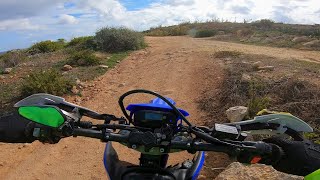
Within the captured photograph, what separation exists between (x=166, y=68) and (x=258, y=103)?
18.1ft

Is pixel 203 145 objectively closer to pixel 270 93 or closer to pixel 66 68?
pixel 270 93

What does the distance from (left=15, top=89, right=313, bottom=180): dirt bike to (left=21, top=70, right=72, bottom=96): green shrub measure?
244 inches

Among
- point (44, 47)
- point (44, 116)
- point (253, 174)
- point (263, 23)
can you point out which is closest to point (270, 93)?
point (253, 174)

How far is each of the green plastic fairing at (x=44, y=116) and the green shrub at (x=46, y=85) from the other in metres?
6.52

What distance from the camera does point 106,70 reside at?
1173 centimetres

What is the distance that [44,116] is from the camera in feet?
6.34

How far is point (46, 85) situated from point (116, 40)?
25.5 ft

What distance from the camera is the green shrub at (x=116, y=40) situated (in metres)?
15.7

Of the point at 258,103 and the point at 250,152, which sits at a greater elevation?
the point at 250,152

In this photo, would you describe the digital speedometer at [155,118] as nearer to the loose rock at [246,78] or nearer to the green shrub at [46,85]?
the loose rock at [246,78]

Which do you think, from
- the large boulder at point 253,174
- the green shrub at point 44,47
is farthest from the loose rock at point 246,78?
the green shrub at point 44,47

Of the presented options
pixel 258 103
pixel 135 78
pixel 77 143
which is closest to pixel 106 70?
pixel 135 78

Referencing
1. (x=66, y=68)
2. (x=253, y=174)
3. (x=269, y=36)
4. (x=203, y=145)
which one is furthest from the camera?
(x=269, y=36)

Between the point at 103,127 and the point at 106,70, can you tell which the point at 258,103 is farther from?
the point at 106,70
